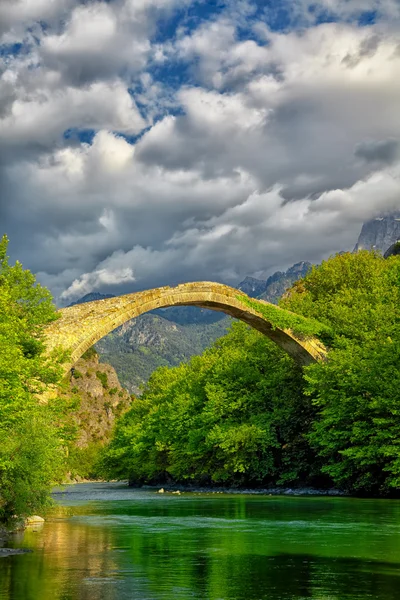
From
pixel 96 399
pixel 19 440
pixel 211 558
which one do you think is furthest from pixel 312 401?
pixel 96 399

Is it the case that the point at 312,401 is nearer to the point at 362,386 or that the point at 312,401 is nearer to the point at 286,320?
the point at 362,386

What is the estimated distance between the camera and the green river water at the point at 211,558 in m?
11.4

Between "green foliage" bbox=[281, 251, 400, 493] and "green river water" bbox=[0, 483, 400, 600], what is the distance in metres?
7.37

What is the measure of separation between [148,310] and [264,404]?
1587cm

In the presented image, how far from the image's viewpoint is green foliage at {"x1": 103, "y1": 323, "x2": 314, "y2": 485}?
43906 mm

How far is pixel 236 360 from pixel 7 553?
32815 mm

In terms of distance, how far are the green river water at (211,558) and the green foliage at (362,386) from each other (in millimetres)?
7374

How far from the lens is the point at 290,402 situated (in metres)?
44.1

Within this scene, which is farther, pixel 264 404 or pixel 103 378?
pixel 103 378

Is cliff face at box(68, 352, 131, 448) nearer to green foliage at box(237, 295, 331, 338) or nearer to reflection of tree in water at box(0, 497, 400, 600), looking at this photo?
green foliage at box(237, 295, 331, 338)

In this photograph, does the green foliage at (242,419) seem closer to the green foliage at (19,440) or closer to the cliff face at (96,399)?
the green foliage at (19,440)

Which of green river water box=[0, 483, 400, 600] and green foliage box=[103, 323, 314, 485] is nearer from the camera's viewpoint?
green river water box=[0, 483, 400, 600]

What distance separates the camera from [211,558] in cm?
1523

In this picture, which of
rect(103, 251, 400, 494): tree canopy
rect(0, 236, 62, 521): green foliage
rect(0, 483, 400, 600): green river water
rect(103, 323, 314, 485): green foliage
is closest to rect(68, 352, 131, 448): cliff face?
rect(103, 251, 400, 494): tree canopy
